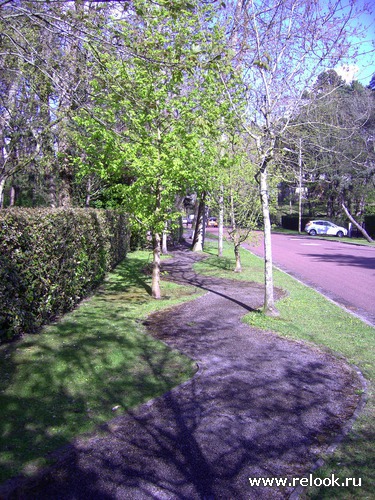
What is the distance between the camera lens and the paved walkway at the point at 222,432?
3469mm

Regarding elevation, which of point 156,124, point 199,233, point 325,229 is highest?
point 156,124

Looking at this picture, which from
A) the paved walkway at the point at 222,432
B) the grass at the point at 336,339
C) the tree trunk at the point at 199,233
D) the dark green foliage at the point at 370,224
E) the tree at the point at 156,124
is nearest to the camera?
the paved walkway at the point at 222,432

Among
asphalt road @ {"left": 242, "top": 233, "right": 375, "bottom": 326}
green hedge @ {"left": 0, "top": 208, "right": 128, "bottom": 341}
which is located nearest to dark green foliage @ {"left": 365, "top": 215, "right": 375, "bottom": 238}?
asphalt road @ {"left": 242, "top": 233, "right": 375, "bottom": 326}

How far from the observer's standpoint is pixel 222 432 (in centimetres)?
431

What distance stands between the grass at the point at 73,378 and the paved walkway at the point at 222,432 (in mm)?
261

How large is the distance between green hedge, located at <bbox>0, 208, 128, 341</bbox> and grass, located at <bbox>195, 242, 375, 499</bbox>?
3.53 metres

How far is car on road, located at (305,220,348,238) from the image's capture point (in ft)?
148

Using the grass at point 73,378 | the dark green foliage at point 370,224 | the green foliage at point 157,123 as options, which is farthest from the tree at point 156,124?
the dark green foliage at point 370,224

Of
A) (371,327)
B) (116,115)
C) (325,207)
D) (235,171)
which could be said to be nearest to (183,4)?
(116,115)

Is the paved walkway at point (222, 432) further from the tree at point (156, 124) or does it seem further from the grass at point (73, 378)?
the tree at point (156, 124)

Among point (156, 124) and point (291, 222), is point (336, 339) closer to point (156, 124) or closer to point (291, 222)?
point (156, 124)

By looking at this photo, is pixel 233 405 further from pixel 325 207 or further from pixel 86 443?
pixel 325 207

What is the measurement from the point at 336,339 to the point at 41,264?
16.6 feet

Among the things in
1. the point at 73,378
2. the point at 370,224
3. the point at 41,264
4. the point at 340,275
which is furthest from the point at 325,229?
the point at 73,378
